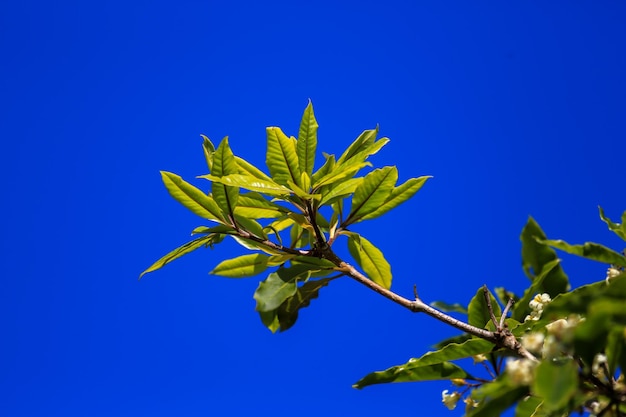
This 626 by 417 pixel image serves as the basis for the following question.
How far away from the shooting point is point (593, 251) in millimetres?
1933

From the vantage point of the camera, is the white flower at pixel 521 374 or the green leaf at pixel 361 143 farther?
the green leaf at pixel 361 143

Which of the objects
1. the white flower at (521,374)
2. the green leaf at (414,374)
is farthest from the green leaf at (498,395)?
the green leaf at (414,374)

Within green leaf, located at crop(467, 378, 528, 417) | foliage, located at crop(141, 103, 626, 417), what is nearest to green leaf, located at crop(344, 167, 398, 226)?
foliage, located at crop(141, 103, 626, 417)

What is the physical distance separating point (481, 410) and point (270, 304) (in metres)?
0.91

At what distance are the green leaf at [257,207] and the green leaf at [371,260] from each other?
1.06 feet

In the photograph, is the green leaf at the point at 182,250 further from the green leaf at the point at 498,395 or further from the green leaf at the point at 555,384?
the green leaf at the point at 555,384

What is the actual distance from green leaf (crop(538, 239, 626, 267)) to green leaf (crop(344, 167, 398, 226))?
0.73 meters

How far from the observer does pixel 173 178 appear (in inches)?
96.8

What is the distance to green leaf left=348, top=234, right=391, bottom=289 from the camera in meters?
2.62

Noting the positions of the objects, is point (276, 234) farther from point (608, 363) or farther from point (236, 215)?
point (608, 363)

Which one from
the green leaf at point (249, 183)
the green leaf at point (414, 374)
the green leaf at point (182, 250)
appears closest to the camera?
Answer: the green leaf at point (414, 374)

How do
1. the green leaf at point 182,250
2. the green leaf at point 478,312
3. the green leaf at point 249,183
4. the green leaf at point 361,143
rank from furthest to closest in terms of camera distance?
the green leaf at point 361,143 → the green leaf at point 478,312 → the green leaf at point 182,250 → the green leaf at point 249,183

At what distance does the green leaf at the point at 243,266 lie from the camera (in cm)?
251

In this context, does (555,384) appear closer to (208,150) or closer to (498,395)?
(498,395)
